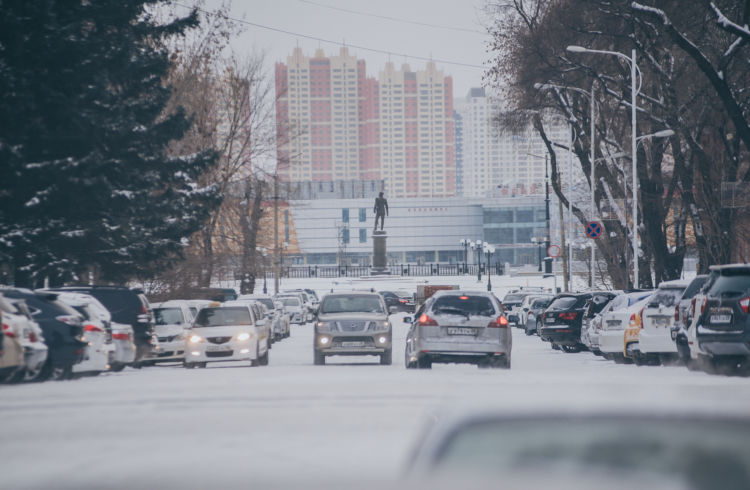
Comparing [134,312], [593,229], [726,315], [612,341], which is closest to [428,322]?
[612,341]

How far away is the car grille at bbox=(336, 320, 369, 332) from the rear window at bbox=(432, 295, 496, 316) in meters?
3.22

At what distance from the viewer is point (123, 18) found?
29.1 metres

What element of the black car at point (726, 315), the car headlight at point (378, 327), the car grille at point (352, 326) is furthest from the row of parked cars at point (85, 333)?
the black car at point (726, 315)

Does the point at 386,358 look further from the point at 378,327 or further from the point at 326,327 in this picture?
the point at 326,327

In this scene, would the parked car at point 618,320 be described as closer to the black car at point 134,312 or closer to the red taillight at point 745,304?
the red taillight at point 745,304

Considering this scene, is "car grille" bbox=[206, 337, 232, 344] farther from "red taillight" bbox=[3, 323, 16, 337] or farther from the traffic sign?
the traffic sign

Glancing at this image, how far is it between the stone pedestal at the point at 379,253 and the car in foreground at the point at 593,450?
276 feet

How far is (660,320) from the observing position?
64.5 ft

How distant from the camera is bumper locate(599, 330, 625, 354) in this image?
858 inches

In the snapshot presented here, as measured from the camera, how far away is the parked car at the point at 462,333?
18984mm

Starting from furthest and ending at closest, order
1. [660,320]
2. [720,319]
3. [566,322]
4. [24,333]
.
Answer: [566,322] < [660,320] < [720,319] < [24,333]

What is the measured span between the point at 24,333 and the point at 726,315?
10265 millimetres

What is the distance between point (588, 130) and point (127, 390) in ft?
108

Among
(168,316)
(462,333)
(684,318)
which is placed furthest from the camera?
(168,316)
